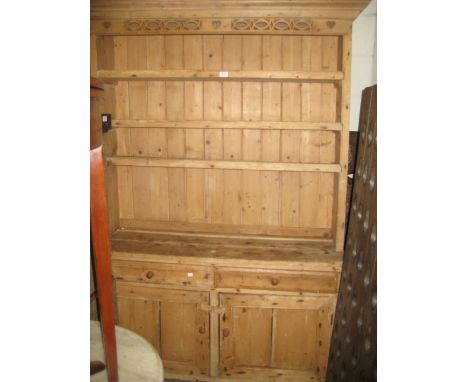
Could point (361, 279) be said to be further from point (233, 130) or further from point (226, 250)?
point (233, 130)

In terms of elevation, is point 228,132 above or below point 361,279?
above

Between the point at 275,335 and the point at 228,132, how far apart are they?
1.38 m

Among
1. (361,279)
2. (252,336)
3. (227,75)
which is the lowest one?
(252,336)

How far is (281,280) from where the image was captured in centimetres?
222

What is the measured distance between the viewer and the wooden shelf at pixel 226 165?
7.32 feet

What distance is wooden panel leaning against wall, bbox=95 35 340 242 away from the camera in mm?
2301

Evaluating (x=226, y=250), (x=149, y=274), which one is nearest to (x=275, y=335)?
(x=226, y=250)

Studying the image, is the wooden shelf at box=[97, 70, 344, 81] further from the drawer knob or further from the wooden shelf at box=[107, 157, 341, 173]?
the drawer knob

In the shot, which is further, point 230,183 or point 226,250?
point 230,183
